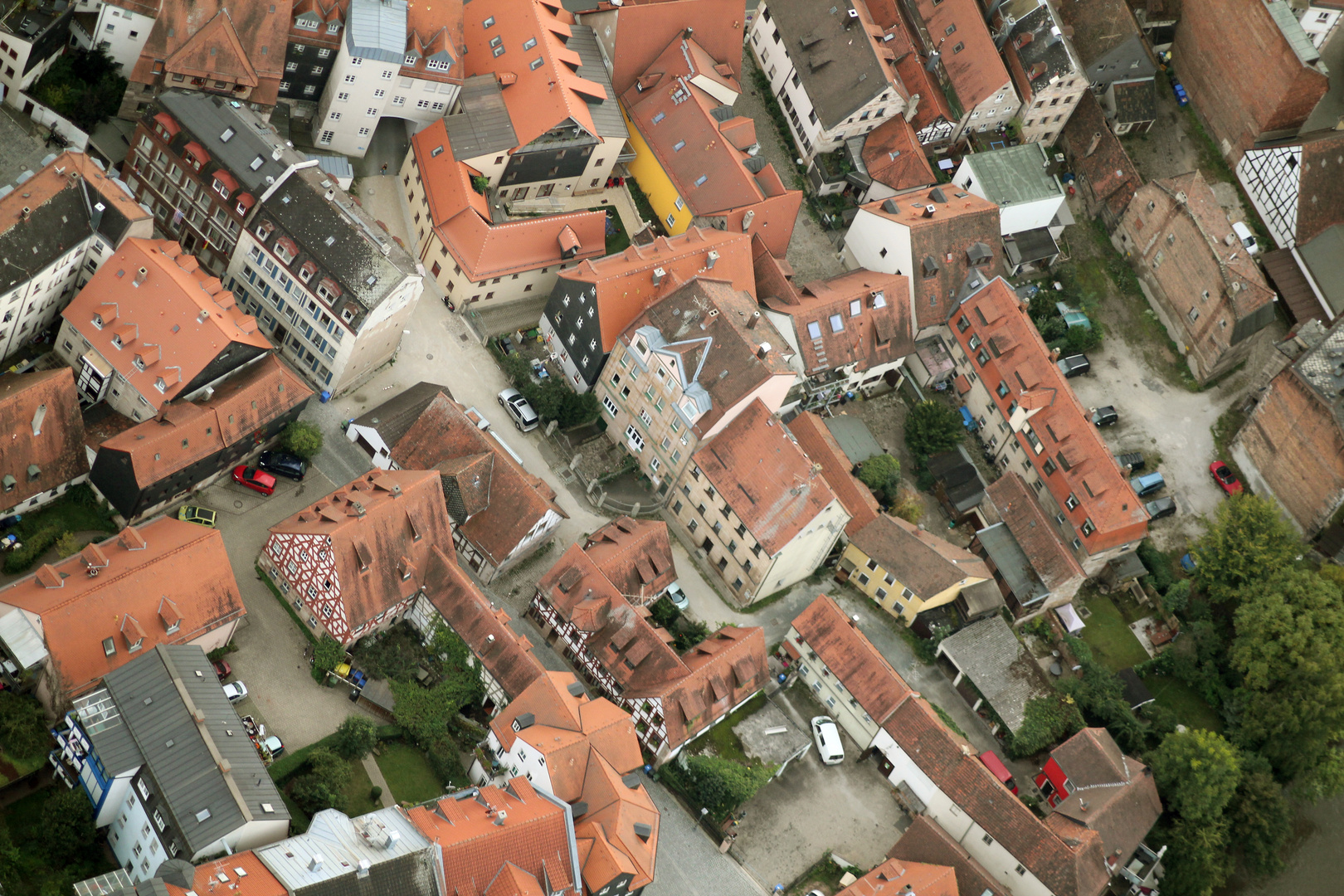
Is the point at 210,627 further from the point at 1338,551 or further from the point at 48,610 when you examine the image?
the point at 1338,551

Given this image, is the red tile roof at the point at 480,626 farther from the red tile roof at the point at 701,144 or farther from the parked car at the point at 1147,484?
the parked car at the point at 1147,484

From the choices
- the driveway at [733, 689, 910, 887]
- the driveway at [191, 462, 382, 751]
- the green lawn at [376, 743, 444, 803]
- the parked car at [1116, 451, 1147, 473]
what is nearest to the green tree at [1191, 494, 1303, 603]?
the parked car at [1116, 451, 1147, 473]

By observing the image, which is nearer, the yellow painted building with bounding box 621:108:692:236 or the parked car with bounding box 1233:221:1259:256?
the yellow painted building with bounding box 621:108:692:236

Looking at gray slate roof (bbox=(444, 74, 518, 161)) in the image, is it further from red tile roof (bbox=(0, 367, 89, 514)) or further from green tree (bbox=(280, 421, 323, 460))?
red tile roof (bbox=(0, 367, 89, 514))

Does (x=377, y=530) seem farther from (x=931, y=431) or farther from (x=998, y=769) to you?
(x=931, y=431)

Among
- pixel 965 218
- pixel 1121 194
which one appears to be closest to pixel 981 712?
pixel 965 218

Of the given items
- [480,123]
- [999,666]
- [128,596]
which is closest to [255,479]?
[128,596]
